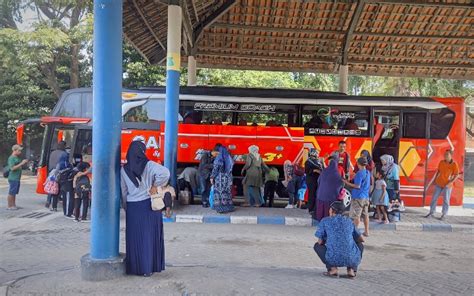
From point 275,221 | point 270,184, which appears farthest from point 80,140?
point 275,221

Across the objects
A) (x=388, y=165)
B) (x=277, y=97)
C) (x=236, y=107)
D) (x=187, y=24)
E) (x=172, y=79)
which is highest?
(x=187, y=24)

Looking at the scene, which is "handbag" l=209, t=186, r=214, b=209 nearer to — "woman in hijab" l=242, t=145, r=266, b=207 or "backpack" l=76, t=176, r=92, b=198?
"woman in hijab" l=242, t=145, r=266, b=207

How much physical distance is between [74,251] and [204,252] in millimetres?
2142

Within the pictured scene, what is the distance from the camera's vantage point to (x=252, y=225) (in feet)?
33.8

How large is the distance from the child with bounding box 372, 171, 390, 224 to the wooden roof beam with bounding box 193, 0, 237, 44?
7.11 m

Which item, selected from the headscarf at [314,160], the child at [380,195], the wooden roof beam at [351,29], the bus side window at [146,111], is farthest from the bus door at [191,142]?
the wooden roof beam at [351,29]

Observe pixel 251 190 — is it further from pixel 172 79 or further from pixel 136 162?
pixel 136 162

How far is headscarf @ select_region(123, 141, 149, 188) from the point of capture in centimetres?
553

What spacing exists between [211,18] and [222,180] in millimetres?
6342

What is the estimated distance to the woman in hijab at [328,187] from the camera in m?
8.47

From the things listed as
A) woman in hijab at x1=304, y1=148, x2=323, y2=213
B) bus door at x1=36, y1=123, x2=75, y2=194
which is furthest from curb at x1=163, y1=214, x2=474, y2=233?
bus door at x1=36, y1=123, x2=75, y2=194

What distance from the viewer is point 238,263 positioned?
22.4 ft

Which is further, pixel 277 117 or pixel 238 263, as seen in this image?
pixel 277 117

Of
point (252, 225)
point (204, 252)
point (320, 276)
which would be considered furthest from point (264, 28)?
point (320, 276)
